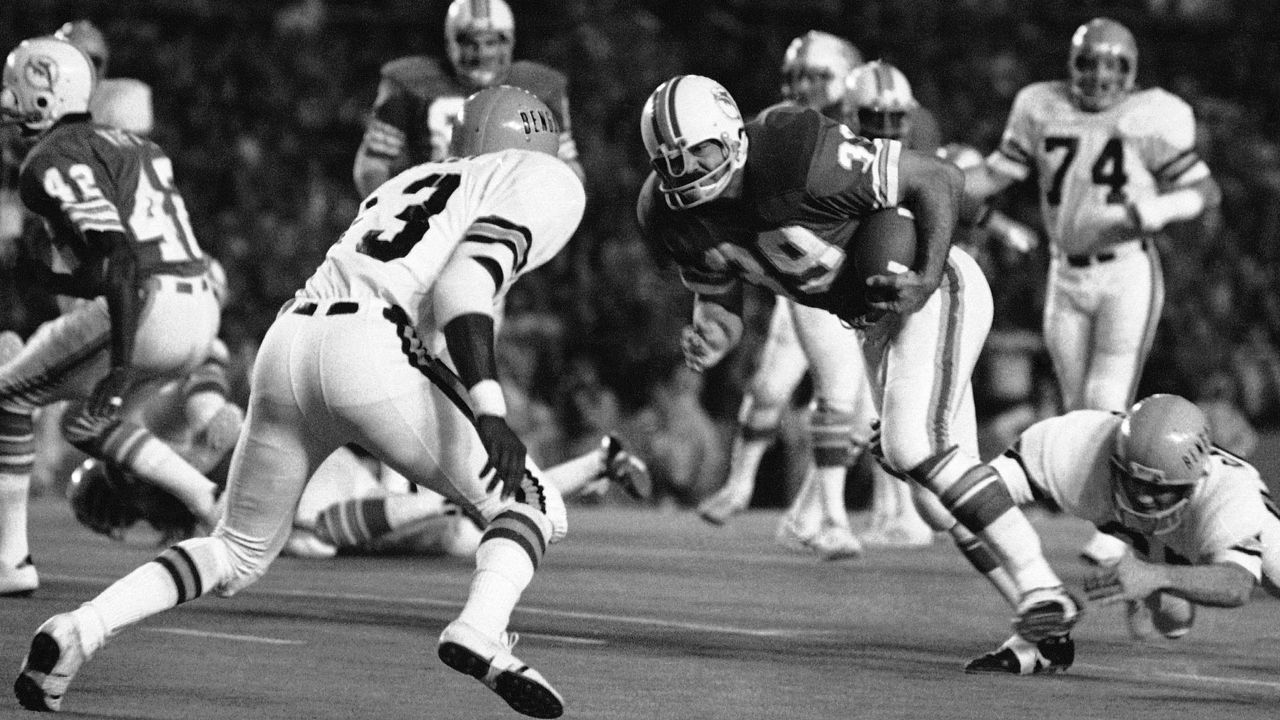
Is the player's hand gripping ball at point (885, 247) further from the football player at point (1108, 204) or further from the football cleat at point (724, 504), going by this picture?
the football cleat at point (724, 504)

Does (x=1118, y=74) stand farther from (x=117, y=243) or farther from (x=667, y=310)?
(x=667, y=310)

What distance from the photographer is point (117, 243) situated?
25.9 feet

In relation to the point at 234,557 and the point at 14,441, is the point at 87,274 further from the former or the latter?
the point at 234,557

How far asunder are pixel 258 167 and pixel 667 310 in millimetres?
3583

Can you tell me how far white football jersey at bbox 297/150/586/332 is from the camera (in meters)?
5.36

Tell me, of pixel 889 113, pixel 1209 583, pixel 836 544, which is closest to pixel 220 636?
pixel 1209 583

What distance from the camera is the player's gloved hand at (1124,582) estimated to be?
565 centimetres

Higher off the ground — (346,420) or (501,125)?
(501,125)

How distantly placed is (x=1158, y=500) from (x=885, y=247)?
1095mm

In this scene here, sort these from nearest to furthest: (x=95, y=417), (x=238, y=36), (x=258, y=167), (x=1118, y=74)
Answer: (x=95, y=417), (x=1118, y=74), (x=258, y=167), (x=238, y=36)

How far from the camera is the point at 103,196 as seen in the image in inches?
314

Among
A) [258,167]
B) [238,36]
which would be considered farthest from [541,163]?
[238,36]

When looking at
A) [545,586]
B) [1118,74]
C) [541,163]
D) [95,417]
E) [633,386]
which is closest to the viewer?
[541,163]

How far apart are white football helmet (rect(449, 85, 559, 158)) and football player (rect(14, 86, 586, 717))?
0.34ft
